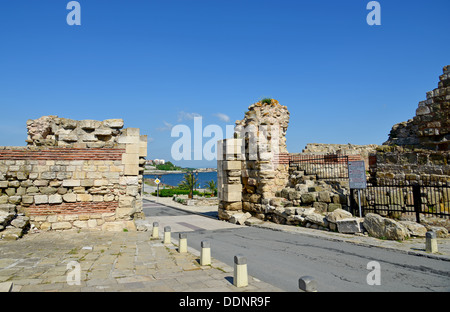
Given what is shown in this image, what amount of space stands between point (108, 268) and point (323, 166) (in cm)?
1208

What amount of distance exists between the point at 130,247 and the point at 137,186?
341 cm

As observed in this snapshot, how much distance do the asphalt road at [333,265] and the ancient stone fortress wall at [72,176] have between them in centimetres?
337

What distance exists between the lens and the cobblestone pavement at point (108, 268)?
15.5 ft

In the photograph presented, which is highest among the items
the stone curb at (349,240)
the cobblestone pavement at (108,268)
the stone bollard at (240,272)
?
the stone bollard at (240,272)

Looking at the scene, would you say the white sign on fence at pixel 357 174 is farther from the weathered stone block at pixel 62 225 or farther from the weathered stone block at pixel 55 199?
the weathered stone block at pixel 55 199

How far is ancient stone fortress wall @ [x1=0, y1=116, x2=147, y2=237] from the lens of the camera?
9.52 metres

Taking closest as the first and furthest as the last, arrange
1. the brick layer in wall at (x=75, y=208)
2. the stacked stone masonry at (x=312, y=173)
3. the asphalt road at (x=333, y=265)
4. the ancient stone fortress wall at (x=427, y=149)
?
the asphalt road at (x=333, y=265) → the brick layer in wall at (x=75, y=208) → the stacked stone masonry at (x=312, y=173) → the ancient stone fortress wall at (x=427, y=149)

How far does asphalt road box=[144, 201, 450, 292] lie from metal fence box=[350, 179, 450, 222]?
8.82 ft

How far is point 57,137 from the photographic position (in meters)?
10.4

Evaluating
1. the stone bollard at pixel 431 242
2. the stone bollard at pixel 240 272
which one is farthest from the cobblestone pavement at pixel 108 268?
the stone bollard at pixel 431 242

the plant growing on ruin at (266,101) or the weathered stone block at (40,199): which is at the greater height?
the plant growing on ruin at (266,101)

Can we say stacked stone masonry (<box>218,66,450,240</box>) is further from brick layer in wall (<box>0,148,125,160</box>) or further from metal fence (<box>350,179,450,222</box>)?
brick layer in wall (<box>0,148,125,160</box>)
